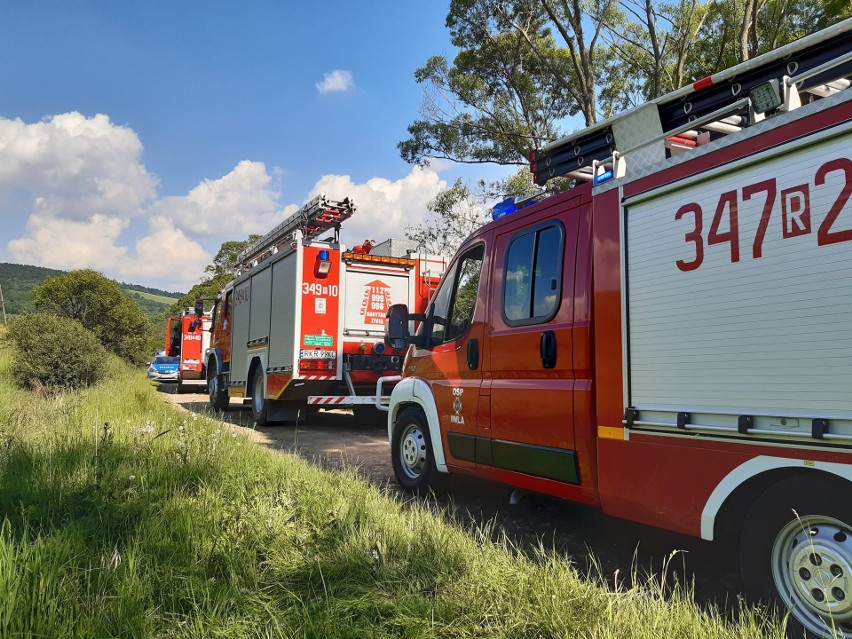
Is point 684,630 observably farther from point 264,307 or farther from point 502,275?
point 264,307

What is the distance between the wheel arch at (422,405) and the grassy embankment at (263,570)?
2.76 ft

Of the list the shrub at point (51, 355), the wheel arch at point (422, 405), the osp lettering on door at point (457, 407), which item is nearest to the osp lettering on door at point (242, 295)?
the shrub at point (51, 355)

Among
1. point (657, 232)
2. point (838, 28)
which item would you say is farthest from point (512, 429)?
point (838, 28)

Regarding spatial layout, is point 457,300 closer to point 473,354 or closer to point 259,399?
point 473,354

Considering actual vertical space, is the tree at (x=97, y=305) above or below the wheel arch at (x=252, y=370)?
above

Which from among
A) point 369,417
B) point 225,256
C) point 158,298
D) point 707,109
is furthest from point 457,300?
point 158,298

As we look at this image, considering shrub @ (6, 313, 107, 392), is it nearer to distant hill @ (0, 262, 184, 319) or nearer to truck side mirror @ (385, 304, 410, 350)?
truck side mirror @ (385, 304, 410, 350)

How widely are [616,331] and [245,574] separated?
2484 mm

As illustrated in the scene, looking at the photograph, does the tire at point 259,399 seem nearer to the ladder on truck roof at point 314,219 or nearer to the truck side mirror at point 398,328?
the ladder on truck roof at point 314,219

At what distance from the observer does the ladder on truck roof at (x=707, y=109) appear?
291 centimetres

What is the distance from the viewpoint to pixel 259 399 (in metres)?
11.9

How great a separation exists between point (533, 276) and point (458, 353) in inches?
43.2

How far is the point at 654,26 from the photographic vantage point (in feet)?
37.4

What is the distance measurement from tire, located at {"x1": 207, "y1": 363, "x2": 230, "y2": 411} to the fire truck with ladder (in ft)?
7.59
